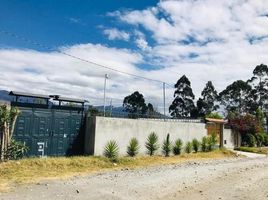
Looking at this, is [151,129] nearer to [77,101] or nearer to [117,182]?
[77,101]

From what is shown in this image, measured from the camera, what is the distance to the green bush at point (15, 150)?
15172 millimetres

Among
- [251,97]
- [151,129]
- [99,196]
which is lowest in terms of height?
[99,196]

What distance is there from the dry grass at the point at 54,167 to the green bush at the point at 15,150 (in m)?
0.65

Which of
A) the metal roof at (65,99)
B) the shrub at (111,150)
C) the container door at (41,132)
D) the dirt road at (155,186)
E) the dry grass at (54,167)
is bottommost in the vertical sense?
the dirt road at (155,186)

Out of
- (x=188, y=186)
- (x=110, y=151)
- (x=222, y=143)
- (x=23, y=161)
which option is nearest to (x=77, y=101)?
(x=110, y=151)

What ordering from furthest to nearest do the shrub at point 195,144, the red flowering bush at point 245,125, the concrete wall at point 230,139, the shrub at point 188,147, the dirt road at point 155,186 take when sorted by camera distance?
1. the red flowering bush at point 245,125
2. the concrete wall at point 230,139
3. the shrub at point 195,144
4. the shrub at point 188,147
5. the dirt road at point 155,186

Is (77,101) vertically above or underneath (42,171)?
above

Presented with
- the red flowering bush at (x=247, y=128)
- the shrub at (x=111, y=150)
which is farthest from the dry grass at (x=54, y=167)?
the red flowering bush at (x=247, y=128)

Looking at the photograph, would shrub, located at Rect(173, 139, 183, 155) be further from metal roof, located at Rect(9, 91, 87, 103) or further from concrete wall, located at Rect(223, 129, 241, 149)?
concrete wall, located at Rect(223, 129, 241, 149)

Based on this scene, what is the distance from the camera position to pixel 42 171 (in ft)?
46.3

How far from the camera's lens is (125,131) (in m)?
20.5

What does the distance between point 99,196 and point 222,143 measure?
73.0ft

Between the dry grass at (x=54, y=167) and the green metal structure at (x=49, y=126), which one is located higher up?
the green metal structure at (x=49, y=126)

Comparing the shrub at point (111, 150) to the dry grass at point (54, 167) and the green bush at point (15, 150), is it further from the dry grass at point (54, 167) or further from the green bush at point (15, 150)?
the green bush at point (15, 150)
